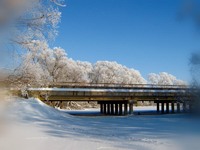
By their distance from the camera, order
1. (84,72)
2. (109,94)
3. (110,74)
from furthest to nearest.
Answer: (110,74)
(84,72)
(109,94)

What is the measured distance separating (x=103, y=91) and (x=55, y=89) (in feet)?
20.6

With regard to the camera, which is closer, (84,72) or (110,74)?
(84,72)

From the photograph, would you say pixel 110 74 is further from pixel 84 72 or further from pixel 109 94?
pixel 109 94

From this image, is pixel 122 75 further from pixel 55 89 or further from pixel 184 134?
pixel 184 134

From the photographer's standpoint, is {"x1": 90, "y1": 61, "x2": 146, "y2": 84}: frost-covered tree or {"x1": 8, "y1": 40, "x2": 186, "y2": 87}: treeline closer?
{"x1": 8, "y1": 40, "x2": 186, "y2": 87}: treeline

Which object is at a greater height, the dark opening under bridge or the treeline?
the treeline

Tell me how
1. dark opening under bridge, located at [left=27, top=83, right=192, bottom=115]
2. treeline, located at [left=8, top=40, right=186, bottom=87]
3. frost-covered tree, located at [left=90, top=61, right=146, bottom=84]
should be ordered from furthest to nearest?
frost-covered tree, located at [left=90, top=61, right=146, bottom=84], treeline, located at [left=8, top=40, right=186, bottom=87], dark opening under bridge, located at [left=27, top=83, right=192, bottom=115]

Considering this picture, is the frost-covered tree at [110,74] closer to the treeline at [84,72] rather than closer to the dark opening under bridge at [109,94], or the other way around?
the treeline at [84,72]

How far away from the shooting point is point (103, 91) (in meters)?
38.3

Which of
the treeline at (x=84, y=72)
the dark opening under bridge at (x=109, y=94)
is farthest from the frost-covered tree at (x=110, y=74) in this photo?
the dark opening under bridge at (x=109, y=94)

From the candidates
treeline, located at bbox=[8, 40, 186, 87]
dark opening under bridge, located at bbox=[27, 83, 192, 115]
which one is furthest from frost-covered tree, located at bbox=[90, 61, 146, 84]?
dark opening under bridge, located at bbox=[27, 83, 192, 115]

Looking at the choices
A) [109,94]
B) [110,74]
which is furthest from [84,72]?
[109,94]

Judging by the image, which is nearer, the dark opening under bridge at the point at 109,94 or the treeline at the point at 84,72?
the dark opening under bridge at the point at 109,94

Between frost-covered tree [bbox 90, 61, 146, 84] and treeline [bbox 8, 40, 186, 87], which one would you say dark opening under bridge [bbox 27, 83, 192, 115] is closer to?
treeline [bbox 8, 40, 186, 87]
